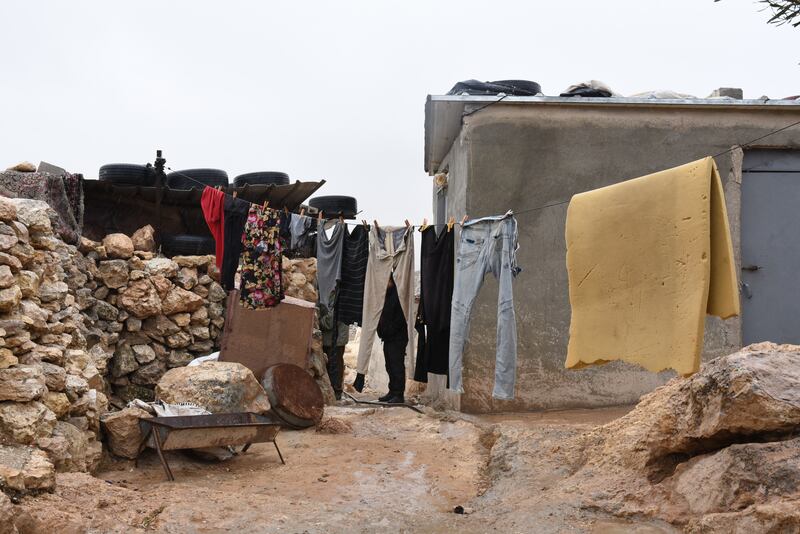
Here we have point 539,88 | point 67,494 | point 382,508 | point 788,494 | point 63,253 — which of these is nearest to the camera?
point 788,494

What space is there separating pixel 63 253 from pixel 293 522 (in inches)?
188

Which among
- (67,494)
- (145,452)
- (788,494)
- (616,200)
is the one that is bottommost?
(145,452)

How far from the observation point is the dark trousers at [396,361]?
31.9 ft

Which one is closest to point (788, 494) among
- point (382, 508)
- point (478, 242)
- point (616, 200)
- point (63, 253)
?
point (616, 200)

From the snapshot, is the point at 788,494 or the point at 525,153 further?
the point at 525,153

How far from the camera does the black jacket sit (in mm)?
9234

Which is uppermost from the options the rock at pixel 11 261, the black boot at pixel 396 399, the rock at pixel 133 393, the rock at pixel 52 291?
the rock at pixel 11 261

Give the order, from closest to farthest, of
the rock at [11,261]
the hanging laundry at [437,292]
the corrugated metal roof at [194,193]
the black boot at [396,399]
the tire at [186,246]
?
the rock at [11,261] < the hanging laundry at [437,292] < the black boot at [396,399] < the corrugated metal roof at [194,193] < the tire at [186,246]

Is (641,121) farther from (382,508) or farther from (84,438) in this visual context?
(84,438)

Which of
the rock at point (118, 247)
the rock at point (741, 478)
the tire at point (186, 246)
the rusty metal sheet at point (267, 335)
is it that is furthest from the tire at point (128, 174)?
the rock at point (741, 478)

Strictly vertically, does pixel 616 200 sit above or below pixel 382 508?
above

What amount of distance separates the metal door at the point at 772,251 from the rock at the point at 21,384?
7.51 meters

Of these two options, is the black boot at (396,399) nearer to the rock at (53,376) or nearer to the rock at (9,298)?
the rock at (53,376)

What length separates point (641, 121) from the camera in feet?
28.1
